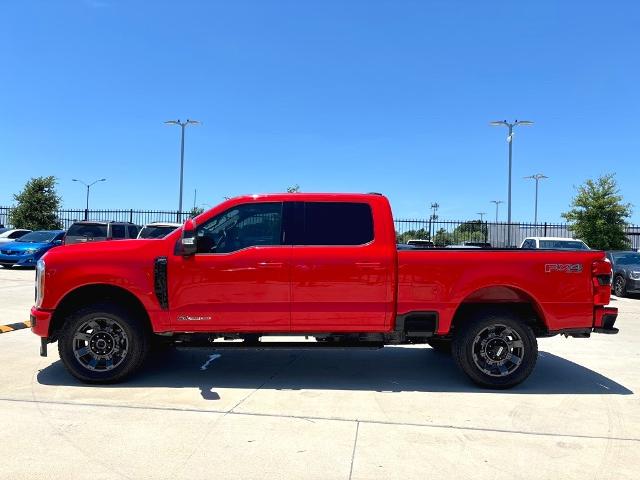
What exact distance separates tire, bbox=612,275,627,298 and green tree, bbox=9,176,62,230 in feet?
103

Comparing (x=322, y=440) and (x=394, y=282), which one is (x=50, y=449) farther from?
(x=394, y=282)

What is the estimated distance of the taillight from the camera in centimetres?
563

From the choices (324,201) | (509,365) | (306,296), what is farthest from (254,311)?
(509,365)

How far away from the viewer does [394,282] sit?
552 cm

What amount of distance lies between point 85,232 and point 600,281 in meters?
17.1

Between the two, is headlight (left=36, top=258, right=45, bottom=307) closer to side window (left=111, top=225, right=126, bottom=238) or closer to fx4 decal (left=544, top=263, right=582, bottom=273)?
fx4 decal (left=544, top=263, right=582, bottom=273)

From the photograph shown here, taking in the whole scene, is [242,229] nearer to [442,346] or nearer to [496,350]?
[496,350]

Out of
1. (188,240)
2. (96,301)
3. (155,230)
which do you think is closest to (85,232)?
(155,230)

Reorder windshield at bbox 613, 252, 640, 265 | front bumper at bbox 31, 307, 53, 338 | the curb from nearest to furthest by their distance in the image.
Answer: front bumper at bbox 31, 307, 53, 338 < the curb < windshield at bbox 613, 252, 640, 265

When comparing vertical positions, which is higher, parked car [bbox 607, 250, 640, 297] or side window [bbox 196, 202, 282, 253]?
side window [bbox 196, 202, 282, 253]

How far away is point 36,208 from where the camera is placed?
33844mm

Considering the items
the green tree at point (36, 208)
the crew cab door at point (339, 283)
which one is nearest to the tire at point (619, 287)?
the crew cab door at point (339, 283)

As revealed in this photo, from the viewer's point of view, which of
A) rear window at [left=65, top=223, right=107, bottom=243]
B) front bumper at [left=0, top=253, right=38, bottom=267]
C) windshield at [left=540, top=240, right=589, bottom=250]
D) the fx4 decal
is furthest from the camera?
front bumper at [left=0, top=253, right=38, bottom=267]

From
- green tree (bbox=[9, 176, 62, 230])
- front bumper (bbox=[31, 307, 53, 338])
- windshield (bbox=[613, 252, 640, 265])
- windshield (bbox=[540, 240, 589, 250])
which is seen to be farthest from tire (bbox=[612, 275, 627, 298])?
green tree (bbox=[9, 176, 62, 230])
